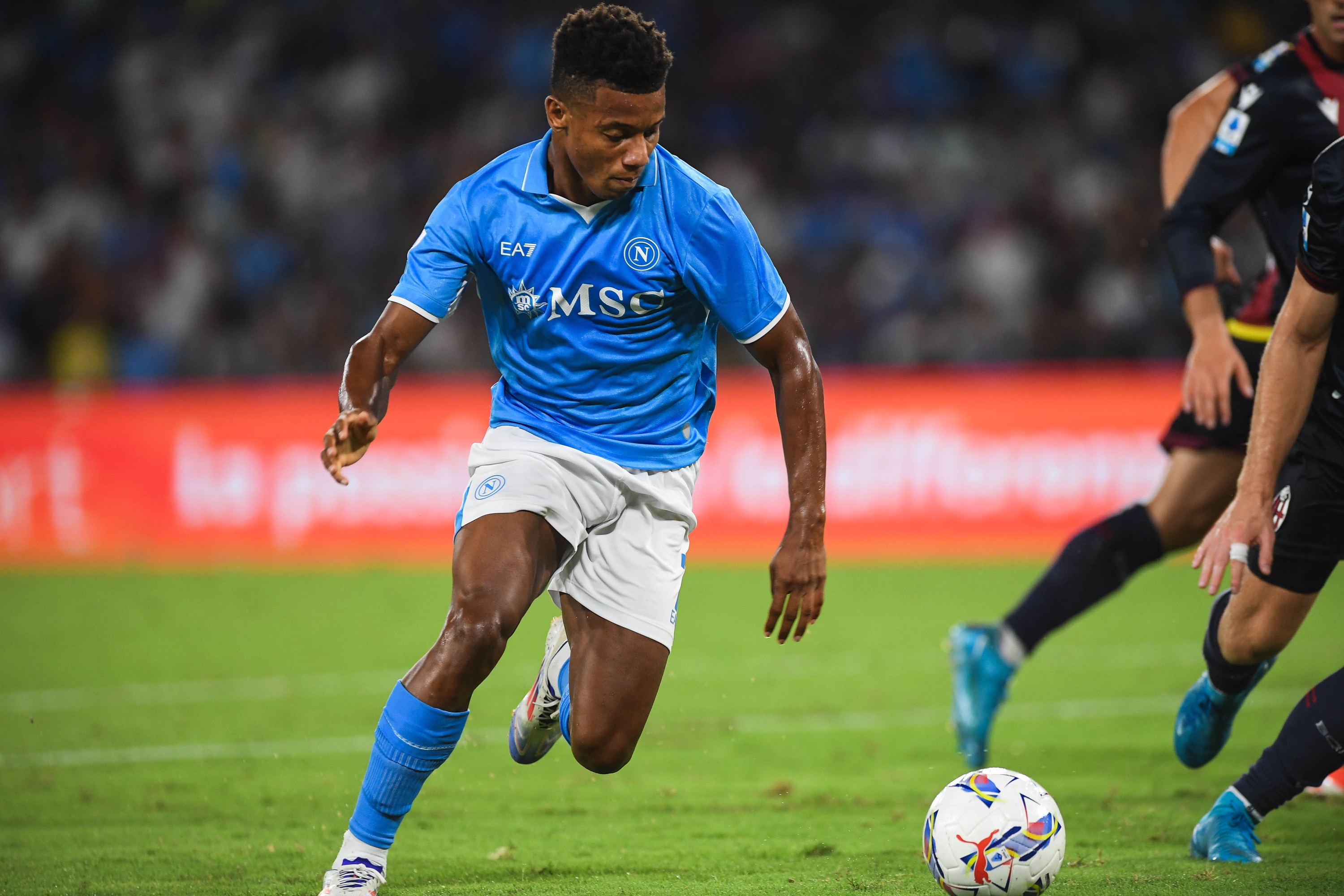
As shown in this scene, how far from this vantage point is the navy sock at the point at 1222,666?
444 centimetres

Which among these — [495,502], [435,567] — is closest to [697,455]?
[495,502]

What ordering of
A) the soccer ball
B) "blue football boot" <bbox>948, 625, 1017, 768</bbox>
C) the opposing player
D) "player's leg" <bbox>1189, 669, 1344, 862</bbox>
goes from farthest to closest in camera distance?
"blue football boot" <bbox>948, 625, 1017, 768</bbox> < "player's leg" <bbox>1189, 669, 1344, 862</bbox> < the opposing player < the soccer ball

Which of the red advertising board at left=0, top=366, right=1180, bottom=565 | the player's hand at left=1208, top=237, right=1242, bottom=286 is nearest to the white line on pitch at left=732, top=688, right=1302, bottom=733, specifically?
the player's hand at left=1208, top=237, right=1242, bottom=286

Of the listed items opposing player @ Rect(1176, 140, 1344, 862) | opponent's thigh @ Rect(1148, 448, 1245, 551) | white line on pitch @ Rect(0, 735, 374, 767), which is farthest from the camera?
white line on pitch @ Rect(0, 735, 374, 767)

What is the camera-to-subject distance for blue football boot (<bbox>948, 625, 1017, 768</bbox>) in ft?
18.1

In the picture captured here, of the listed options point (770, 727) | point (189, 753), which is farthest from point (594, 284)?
point (189, 753)

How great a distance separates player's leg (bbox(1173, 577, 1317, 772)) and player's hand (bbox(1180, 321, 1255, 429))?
2.47 feet

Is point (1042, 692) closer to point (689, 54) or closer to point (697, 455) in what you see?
point (697, 455)

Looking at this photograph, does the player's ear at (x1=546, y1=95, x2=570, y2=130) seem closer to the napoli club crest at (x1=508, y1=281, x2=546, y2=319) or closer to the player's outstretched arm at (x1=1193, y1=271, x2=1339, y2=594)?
the napoli club crest at (x1=508, y1=281, x2=546, y2=319)

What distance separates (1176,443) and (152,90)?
562 inches

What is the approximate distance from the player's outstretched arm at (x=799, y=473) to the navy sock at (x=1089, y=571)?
194 cm

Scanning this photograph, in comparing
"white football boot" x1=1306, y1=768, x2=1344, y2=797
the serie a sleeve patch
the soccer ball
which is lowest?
"white football boot" x1=1306, y1=768, x2=1344, y2=797

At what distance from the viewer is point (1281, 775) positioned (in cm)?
400

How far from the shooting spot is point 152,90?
16.5 meters
